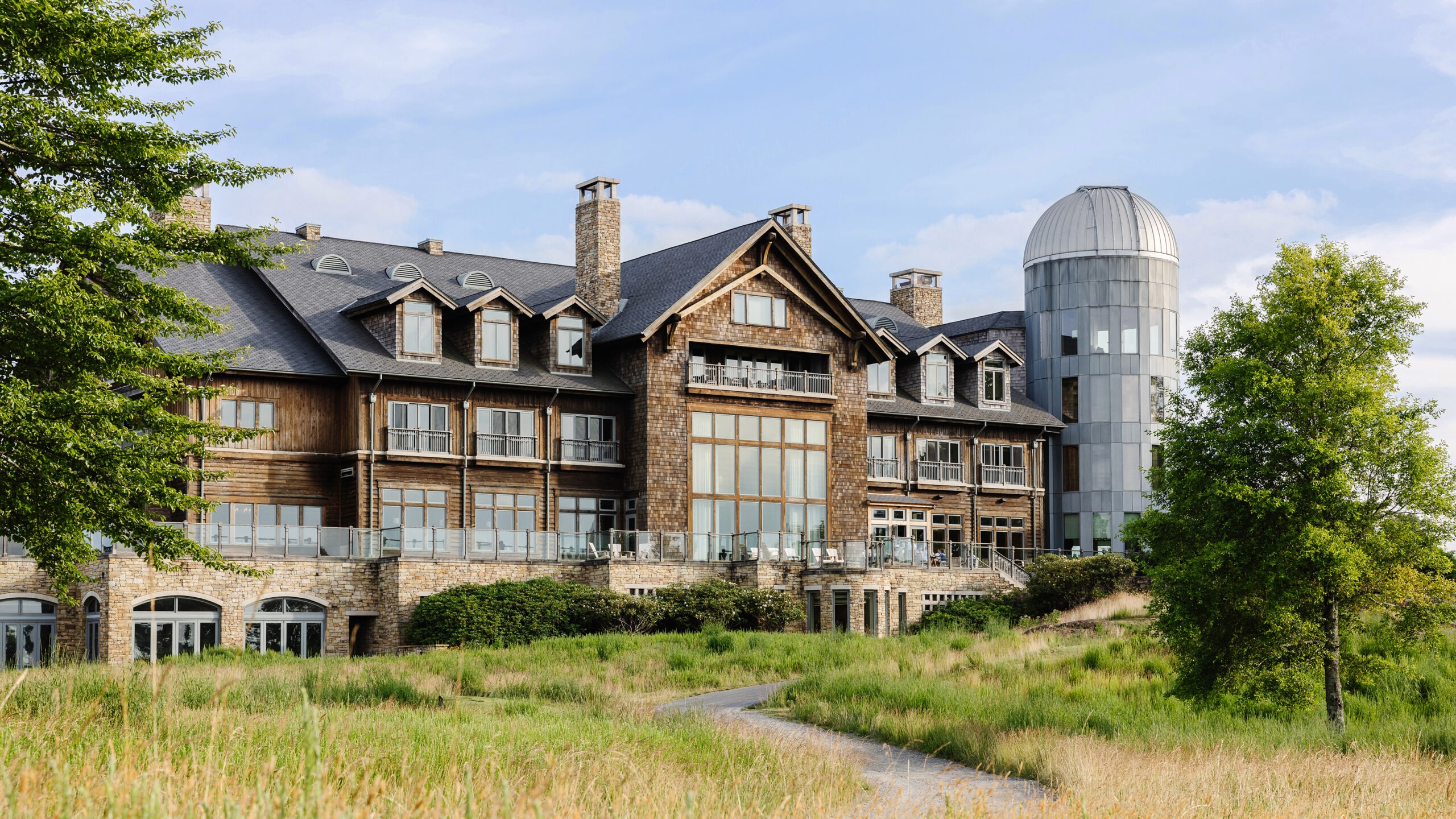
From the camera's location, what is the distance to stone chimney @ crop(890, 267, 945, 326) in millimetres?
55094

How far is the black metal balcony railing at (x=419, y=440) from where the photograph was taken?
3750 cm

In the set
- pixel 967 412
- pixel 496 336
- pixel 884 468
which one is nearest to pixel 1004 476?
pixel 967 412

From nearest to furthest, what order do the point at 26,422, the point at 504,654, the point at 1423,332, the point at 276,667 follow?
1. the point at 26,422
2. the point at 1423,332
3. the point at 276,667
4. the point at 504,654

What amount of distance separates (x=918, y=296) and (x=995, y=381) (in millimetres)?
6527

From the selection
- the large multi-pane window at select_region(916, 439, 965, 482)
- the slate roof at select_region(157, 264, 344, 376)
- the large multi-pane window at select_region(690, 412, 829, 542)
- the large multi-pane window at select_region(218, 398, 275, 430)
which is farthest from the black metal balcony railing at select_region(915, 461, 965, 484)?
the large multi-pane window at select_region(218, 398, 275, 430)

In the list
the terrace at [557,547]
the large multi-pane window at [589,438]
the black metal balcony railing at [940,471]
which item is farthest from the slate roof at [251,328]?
the black metal balcony railing at [940,471]

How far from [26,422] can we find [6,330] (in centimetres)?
180

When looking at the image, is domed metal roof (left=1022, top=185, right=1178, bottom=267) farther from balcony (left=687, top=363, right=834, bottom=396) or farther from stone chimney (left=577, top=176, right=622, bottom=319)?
stone chimney (left=577, top=176, right=622, bottom=319)

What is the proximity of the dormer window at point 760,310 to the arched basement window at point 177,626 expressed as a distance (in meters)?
16.7

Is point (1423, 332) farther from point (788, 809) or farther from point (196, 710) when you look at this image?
point (196, 710)

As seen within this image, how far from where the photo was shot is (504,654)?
92.4ft

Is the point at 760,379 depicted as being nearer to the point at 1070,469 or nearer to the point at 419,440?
the point at 419,440

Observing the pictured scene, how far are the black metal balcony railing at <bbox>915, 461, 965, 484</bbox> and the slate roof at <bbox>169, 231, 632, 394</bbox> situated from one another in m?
11.7

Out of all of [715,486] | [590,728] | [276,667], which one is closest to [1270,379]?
[590,728]
